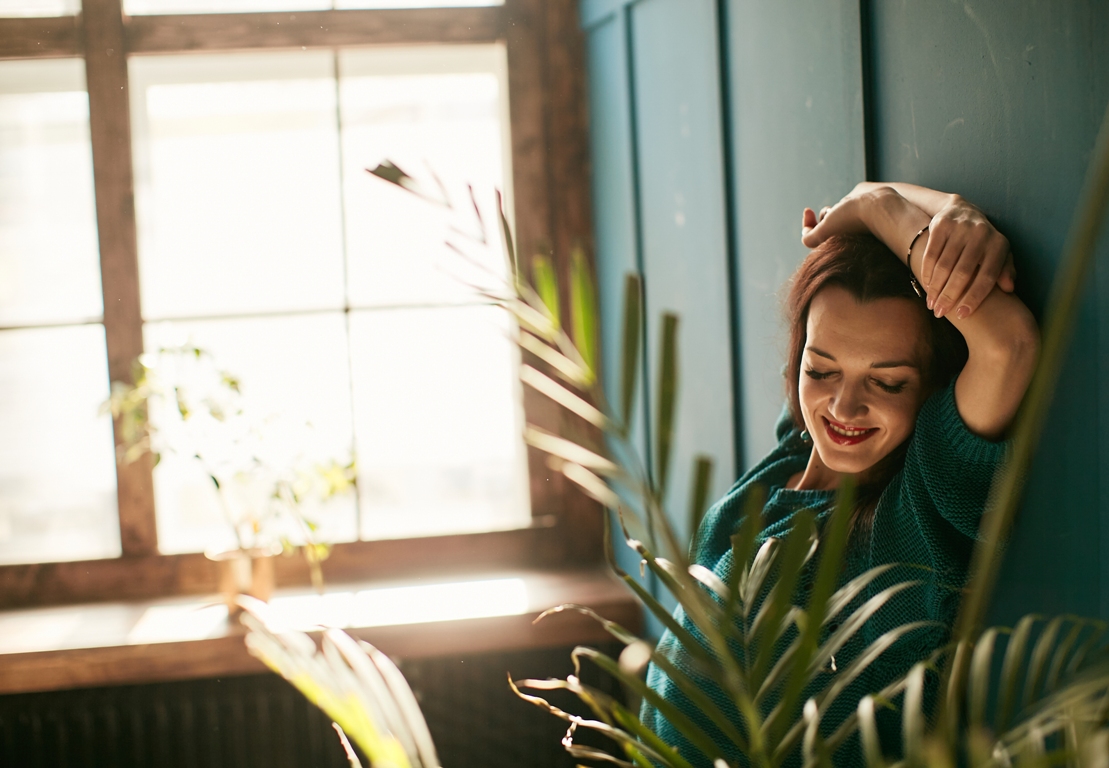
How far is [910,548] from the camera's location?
1158mm

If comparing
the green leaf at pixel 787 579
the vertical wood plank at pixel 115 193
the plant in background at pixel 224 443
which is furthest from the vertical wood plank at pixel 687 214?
the vertical wood plank at pixel 115 193

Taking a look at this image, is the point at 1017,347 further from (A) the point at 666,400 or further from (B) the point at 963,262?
(A) the point at 666,400

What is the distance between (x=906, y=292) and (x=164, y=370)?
2235mm

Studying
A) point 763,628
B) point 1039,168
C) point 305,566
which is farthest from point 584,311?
point 305,566

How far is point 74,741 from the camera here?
2.78m

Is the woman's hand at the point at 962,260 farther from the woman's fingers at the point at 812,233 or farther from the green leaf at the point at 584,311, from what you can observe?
the green leaf at the point at 584,311

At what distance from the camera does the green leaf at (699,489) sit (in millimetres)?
615

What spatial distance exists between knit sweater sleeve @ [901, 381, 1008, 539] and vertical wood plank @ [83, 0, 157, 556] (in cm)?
258

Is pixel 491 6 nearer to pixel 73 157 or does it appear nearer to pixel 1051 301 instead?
pixel 73 157

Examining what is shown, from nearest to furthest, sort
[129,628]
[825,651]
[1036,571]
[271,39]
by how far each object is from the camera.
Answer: [825,651] → [1036,571] → [129,628] → [271,39]

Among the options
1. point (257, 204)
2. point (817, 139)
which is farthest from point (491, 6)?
point (817, 139)

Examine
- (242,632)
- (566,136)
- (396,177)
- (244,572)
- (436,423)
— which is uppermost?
(566,136)

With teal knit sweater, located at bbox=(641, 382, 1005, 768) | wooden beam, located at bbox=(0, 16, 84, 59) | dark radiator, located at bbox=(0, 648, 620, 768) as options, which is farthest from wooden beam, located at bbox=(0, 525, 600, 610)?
teal knit sweater, located at bbox=(641, 382, 1005, 768)

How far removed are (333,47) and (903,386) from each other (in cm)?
242
